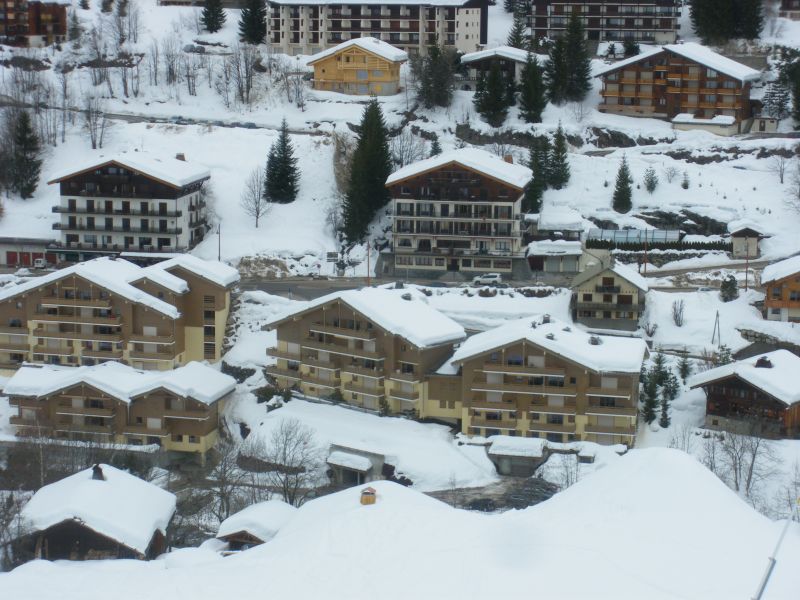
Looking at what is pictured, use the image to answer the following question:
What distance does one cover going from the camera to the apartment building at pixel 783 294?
56781mm

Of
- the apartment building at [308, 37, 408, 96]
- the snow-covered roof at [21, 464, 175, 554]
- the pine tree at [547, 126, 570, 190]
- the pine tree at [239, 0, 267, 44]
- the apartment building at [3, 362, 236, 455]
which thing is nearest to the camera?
the snow-covered roof at [21, 464, 175, 554]

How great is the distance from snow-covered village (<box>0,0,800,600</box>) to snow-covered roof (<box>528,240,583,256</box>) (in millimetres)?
150

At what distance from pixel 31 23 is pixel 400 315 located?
41.0m

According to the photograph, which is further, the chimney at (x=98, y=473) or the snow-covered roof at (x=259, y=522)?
the chimney at (x=98, y=473)

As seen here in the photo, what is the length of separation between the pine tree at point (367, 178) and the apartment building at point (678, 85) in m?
13.9

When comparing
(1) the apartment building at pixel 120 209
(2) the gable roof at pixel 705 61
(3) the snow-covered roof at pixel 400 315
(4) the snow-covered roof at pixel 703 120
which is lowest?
(3) the snow-covered roof at pixel 400 315

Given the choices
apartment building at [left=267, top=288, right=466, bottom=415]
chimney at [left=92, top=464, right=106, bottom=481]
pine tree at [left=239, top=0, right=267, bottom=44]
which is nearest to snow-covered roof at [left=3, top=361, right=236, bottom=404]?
apartment building at [left=267, top=288, right=466, bottom=415]

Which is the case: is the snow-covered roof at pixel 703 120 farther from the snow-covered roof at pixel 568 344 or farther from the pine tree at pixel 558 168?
the snow-covered roof at pixel 568 344

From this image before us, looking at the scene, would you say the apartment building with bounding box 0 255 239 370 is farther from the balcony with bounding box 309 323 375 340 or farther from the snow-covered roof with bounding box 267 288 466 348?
the balcony with bounding box 309 323 375 340

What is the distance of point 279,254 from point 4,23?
96.8ft

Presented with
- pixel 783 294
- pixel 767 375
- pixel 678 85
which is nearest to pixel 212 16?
pixel 678 85

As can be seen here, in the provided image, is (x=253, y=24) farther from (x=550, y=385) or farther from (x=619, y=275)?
(x=550, y=385)

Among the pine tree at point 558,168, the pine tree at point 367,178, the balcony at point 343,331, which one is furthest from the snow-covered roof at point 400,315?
the pine tree at point 558,168

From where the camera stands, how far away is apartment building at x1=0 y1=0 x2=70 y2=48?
85.2 meters
